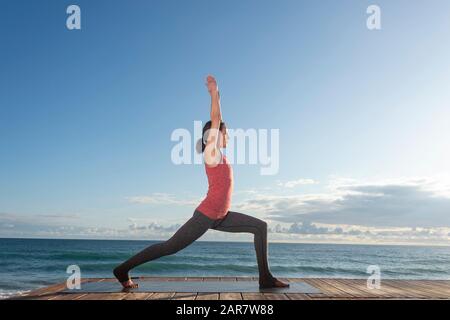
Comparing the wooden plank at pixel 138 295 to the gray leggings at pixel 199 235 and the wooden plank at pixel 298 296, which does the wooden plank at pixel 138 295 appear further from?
the wooden plank at pixel 298 296

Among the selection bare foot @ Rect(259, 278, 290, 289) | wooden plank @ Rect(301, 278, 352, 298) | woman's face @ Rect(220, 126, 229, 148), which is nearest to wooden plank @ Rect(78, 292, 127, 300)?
bare foot @ Rect(259, 278, 290, 289)

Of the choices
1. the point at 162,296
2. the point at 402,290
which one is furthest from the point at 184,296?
the point at 402,290

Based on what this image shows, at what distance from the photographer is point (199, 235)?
184 inches

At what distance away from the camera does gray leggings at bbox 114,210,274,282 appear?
4.65m

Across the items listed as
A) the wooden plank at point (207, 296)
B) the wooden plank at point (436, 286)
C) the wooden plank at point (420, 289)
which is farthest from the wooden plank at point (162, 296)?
the wooden plank at point (436, 286)

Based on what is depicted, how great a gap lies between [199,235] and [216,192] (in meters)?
0.48

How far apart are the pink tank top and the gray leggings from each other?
0.08 meters

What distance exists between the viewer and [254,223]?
16.4ft

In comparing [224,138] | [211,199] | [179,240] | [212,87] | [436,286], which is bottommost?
[436,286]

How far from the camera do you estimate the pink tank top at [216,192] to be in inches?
185

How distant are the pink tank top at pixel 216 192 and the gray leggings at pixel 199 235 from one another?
8cm

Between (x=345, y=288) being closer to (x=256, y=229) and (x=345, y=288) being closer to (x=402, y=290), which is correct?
(x=402, y=290)
